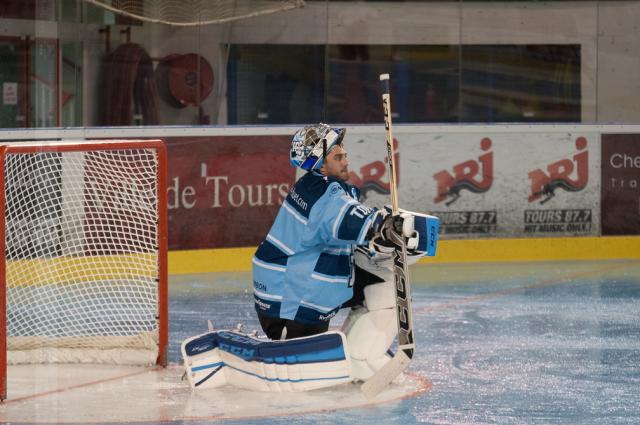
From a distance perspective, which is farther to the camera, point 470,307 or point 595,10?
point 595,10

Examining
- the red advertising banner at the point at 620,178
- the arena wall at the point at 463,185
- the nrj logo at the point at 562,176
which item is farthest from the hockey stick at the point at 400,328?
the red advertising banner at the point at 620,178

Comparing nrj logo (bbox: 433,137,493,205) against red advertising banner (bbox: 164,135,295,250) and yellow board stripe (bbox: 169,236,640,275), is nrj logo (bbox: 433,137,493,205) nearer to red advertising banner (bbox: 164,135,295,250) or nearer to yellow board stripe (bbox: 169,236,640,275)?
yellow board stripe (bbox: 169,236,640,275)

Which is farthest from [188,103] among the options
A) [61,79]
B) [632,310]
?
[632,310]

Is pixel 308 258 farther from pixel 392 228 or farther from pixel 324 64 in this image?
pixel 324 64

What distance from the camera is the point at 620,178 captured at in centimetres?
1069

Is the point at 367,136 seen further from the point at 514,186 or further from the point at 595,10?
the point at 595,10

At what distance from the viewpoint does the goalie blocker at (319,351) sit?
18.8 ft

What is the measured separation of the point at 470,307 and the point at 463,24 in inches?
209

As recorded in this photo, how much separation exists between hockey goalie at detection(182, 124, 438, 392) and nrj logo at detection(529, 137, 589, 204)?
4.83m

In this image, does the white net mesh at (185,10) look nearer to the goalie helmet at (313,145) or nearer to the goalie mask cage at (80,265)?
the goalie mask cage at (80,265)

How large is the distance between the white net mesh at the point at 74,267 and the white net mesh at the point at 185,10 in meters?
2.33

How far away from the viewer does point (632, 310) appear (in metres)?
8.09

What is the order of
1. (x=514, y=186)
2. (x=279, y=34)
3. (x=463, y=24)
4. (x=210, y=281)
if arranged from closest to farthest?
1. (x=210, y=281)
2. (x=514, y=186)
3. (x=279, y=34)
4. (x=463, y=24)

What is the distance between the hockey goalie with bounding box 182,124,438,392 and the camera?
566 cm
